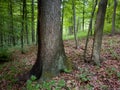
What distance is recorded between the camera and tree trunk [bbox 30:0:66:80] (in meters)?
5.64

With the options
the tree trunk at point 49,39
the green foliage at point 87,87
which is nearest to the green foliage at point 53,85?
the tree trunk at point 49,39

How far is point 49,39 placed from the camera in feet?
18.6

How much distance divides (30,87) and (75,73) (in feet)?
5.71

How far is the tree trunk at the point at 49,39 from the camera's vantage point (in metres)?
5.64

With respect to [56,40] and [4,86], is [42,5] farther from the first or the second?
[4,86]

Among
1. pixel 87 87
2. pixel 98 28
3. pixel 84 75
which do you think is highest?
pixel 98 28

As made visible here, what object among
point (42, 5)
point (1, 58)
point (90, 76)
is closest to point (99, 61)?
point (90, 76)

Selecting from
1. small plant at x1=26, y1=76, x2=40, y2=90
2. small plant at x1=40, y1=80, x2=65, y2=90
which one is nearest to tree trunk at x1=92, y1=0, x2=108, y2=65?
small plant at x1=40, y1=80, x2=65, y2=90

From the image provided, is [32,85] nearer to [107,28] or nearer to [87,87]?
[87,87]

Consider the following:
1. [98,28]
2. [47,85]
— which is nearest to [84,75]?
[47,85]

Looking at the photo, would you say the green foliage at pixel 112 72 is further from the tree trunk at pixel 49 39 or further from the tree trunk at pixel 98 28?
the tree trunk at pixel 49 39

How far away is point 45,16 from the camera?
5652 mm

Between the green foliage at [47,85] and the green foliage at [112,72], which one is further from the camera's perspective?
the green foliage at [112,72]

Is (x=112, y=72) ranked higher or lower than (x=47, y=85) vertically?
higher
